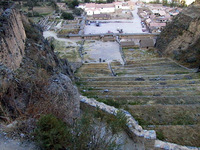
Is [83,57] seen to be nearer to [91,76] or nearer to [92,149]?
[91,76]

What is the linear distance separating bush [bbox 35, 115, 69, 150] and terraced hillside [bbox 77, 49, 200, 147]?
658 cm

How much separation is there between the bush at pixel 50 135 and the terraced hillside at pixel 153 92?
6.58 metres

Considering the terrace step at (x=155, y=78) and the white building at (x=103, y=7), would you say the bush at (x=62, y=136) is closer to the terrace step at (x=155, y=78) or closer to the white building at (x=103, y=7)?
the terrace step at (x=155, y=78)

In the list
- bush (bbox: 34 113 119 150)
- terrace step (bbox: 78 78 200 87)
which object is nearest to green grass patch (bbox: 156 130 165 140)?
bush (bbox: 34 113 119 150)

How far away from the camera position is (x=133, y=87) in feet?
63.8

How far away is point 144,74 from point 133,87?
5.70m

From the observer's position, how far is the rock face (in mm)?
29484

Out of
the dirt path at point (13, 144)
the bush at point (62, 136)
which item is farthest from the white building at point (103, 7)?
the dirt path at point (13, 144)

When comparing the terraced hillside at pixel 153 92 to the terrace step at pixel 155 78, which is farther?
the terrace step at pixel 155 78

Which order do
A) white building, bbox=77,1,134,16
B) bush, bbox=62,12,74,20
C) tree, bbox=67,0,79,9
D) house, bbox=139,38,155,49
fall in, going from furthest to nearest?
tree, bbox=67,0,79,9 → white building, bbox=77,1,134,16 → bush, bbox=62,12,74,20 → house, bbox=139,38,155,49

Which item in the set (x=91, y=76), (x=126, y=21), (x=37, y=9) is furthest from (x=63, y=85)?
(x=37, y=9)

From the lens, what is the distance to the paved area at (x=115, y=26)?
4650cm

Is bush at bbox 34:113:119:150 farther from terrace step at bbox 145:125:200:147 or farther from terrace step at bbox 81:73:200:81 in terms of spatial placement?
terrace step at bbox 81:73:200:81

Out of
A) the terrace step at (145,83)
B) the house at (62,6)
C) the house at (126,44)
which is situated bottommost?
the house at (126,44)
